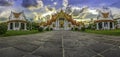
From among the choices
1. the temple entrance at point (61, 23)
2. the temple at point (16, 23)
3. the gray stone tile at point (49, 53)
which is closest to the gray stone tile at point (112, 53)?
the gray stone tile at point (49, 53)

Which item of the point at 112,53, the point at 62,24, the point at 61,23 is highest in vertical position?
the point at 61,23

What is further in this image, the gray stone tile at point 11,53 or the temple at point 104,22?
the temple at point 104,22

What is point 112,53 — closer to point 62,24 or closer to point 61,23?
point 61,23

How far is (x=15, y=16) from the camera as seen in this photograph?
69.9 m

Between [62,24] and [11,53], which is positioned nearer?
[11,53]

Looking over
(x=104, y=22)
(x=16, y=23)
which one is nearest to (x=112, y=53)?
(x=104, y=22)

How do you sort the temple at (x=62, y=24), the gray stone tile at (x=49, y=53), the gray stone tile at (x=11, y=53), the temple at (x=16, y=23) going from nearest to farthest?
1. the gray stone tile at (x=11, y=53)
2. the gray stone tile at (x=49, y=53)
3. the temple at (x=16, y=23)
4. the temple at (x=62, y=24)

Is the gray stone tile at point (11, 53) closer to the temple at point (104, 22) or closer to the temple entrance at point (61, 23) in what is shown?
the temple at point (104, 22)

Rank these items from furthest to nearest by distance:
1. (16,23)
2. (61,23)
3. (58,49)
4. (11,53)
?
(61,23) < (16,23) < (58,49) < (11,53)

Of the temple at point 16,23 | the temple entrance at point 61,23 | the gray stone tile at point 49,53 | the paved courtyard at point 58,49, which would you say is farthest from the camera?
the temple entrance at point 61,23

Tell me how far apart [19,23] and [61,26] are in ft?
89.2

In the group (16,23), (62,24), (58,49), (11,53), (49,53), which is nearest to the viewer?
(11,53)

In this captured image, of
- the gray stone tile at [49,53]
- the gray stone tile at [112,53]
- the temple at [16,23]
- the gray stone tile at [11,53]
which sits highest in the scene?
the temple at [16,23]

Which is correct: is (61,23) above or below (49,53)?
above
